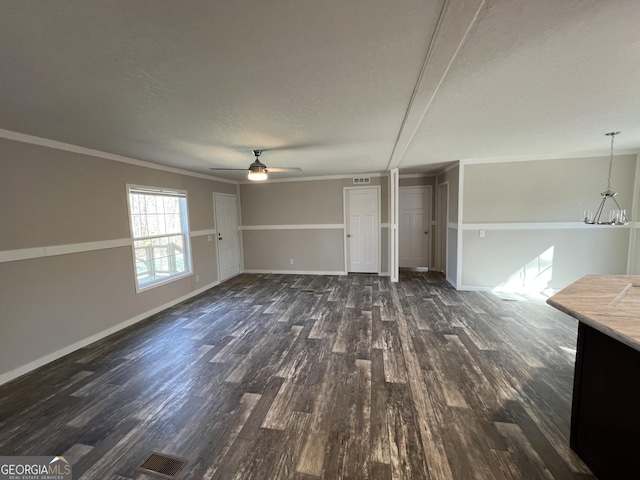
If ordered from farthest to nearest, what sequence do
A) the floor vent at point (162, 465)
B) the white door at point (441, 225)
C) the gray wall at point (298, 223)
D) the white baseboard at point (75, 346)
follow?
the gray wall at point (298, 223), the white door at point (441, 225), the white baseboard at point (75, 346), the floor vent at point (162, 465)

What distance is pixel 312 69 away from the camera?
156 cm

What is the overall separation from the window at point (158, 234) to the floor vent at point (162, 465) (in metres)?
2.85

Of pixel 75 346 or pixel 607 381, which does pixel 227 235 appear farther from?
pixel 607 381

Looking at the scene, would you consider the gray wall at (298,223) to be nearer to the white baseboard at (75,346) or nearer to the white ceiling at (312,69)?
the white baseboard at (75,346)

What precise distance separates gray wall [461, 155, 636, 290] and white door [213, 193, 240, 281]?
4.95m

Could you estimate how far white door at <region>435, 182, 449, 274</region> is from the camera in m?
5.67

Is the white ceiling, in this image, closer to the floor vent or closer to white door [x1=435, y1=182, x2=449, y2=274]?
the floor vent

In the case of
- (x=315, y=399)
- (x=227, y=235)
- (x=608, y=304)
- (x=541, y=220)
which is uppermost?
(x=541, y=220)

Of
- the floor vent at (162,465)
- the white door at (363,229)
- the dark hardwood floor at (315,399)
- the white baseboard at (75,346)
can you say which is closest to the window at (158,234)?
the white baseboard at (75,346)

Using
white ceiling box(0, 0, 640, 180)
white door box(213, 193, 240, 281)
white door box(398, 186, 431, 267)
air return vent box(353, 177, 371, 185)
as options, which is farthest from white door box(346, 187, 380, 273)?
white ceiling box(0, 0, 640, 180)

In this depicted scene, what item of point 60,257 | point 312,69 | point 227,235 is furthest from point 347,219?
point 60,257

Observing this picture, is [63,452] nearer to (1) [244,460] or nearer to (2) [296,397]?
(1) [244,460]

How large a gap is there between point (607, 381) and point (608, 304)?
16.6 inches

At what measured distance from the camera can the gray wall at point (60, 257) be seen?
2.52 metres
